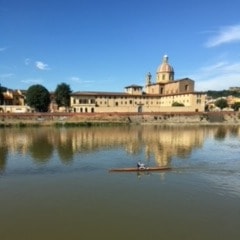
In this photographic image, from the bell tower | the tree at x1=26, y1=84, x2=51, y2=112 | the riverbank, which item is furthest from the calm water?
the bell tower

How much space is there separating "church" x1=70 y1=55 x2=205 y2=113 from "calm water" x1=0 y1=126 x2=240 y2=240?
58319 millimetres

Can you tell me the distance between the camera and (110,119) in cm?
7669

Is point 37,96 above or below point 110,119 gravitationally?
above

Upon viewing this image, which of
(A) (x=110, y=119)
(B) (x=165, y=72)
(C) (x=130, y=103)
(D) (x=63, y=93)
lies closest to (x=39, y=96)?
(D) (x=63, y=93)

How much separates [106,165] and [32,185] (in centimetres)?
766

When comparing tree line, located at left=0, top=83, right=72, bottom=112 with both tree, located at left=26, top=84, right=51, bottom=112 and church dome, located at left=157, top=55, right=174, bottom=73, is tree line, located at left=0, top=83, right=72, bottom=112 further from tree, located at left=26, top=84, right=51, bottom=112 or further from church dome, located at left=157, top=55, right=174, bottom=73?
church dome, located at left=157, top=55, right=174, bottom=73

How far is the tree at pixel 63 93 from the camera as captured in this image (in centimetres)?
8844

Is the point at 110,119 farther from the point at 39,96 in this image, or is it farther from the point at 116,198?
the point at 116,198

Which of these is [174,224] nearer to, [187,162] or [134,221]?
[134,221]

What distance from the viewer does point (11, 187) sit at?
63.9 feet

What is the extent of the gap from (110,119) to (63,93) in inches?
753

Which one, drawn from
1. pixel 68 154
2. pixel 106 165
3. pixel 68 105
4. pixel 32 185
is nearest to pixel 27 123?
pixel 68 105

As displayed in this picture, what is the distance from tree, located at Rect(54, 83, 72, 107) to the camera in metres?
88.4

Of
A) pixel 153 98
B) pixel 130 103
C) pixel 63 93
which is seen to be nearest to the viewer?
pixel 63 93
